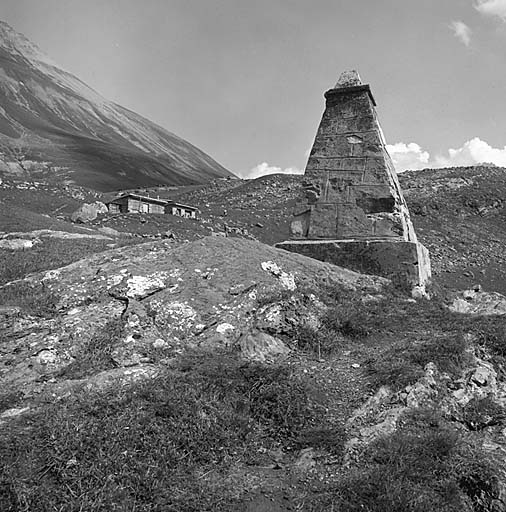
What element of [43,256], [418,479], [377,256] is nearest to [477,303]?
[377,256]

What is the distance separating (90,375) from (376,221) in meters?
5.63

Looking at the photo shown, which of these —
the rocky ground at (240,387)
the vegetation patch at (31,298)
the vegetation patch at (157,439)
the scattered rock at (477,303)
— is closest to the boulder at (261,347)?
the rocky ground at (240,387)

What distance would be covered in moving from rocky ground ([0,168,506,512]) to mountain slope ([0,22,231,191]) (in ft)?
217

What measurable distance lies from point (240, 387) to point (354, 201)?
16.8 ft

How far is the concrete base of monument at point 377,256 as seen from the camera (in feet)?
25.1

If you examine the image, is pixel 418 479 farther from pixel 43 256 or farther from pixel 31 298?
pixel 43 256

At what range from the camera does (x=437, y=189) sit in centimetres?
3469

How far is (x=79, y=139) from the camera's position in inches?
4966

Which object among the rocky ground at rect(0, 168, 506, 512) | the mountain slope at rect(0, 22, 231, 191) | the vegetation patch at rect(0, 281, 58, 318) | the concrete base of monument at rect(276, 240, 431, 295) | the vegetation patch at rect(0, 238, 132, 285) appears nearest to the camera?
the rocky ground at rect(0, 168, 506, 512)

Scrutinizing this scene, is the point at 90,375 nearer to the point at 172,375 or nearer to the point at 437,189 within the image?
the point at 172,375

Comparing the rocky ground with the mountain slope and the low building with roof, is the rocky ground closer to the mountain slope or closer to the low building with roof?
the low building with roof

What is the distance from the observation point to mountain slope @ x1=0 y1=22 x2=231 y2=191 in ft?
332

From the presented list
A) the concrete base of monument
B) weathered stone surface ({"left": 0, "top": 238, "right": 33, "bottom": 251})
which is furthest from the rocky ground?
weathered stone surface ({"left": 0, "top": 238, "right": 33, "bottom": 251})

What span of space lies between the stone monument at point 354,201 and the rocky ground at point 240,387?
76cm
